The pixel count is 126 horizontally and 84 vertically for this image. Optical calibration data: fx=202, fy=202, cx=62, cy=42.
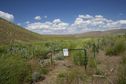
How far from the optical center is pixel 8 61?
20.6 ft

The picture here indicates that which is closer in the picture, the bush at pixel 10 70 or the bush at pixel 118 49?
the bush at pixel 10 70

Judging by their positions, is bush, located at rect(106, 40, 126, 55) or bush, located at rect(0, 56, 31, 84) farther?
bush, located at rect(106, 40, 126, 55)

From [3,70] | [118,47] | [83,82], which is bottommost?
[83,82]

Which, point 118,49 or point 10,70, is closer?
point 10,70

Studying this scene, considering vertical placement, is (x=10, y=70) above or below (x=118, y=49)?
below

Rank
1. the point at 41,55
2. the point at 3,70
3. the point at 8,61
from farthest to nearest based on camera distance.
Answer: the point at 41,55
the point at 8,61
the point at 3,70

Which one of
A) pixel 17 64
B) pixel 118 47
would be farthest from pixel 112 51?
pixel 17 64

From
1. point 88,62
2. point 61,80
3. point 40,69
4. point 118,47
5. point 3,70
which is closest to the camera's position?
point 3,70

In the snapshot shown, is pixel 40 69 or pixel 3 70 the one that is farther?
pixel 40 69

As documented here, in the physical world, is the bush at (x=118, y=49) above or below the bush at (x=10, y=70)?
above

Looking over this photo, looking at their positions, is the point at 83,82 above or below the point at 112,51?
below

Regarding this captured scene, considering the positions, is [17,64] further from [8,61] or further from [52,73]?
[52,73]

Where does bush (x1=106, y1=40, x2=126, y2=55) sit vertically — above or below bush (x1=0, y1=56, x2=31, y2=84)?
above

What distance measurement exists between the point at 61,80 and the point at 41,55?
701cm
